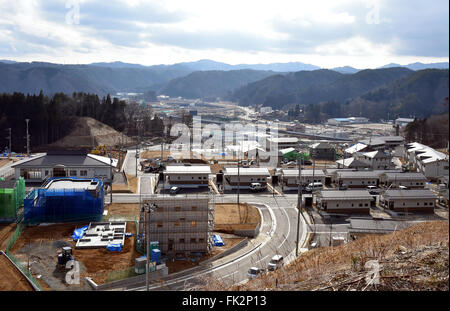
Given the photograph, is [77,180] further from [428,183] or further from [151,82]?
[151,82]

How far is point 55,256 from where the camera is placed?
8.77 meters

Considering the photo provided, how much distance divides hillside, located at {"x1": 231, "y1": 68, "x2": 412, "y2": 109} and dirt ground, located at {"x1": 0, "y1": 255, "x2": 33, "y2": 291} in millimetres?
74160

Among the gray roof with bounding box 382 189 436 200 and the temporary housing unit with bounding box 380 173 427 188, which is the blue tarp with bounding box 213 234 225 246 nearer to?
the gray roof with bounding box 382 189 436 200

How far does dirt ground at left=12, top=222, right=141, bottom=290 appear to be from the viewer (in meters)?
7.73

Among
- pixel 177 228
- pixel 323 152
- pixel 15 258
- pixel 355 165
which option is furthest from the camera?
pixel 323 152

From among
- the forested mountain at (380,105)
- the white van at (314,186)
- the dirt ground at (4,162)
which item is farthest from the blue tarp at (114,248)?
the forested mountain at (380,105)

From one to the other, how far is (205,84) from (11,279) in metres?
125

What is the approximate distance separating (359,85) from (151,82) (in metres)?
96.1

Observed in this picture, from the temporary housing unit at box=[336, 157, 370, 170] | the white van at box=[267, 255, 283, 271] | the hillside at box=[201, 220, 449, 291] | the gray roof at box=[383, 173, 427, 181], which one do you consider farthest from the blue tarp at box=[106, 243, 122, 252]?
the temporary housing unit at box=[336, 157, 370, 170]

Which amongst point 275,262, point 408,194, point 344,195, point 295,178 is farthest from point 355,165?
point 275,262

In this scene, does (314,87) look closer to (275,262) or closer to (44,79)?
(44,79)

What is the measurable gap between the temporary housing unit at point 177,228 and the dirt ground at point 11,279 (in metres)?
2.54
